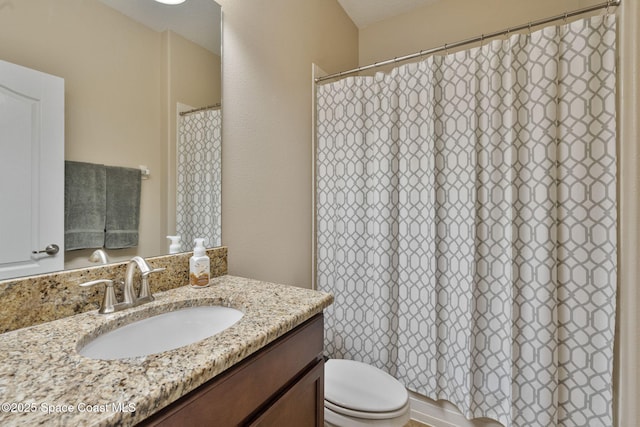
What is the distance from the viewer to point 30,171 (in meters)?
0.71

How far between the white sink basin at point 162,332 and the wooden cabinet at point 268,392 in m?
0.20

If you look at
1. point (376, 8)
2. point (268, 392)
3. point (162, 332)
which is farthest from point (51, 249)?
point (376, 8)

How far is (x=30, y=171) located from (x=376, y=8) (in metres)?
2.33

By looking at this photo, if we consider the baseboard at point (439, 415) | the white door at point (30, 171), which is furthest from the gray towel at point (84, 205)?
the baseboard at point (439, 415)

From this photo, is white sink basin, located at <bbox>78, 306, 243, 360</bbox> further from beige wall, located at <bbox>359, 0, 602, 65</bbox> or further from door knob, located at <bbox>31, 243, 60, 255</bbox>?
beige wall, located at <bbox>359, 0, 602, 65</bbox>

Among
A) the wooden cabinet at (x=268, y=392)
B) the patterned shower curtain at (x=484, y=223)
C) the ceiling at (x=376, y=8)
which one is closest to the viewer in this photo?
the wooden cabinet at (x=268, y=392)

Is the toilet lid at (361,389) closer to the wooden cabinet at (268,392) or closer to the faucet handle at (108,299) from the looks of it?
the wooden cabinet at (268,392)

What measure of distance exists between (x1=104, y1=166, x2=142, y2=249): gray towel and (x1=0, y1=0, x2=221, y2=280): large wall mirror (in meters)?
0.02

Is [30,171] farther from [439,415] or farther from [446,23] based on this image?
[446,23]

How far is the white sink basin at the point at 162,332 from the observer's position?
689 millimetres

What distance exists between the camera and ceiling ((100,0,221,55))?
3.02 ft

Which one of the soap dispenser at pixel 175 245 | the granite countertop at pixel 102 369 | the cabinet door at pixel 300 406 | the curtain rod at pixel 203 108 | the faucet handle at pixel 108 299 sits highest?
the curtain rod at pixel 203 108

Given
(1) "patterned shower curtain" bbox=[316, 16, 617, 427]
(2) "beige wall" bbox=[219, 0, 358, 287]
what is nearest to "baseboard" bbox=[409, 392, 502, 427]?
(1) "patterned shower curtain" bbox=[316, 16, 617, 427]

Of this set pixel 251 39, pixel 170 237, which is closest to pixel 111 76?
pixel 170 237
